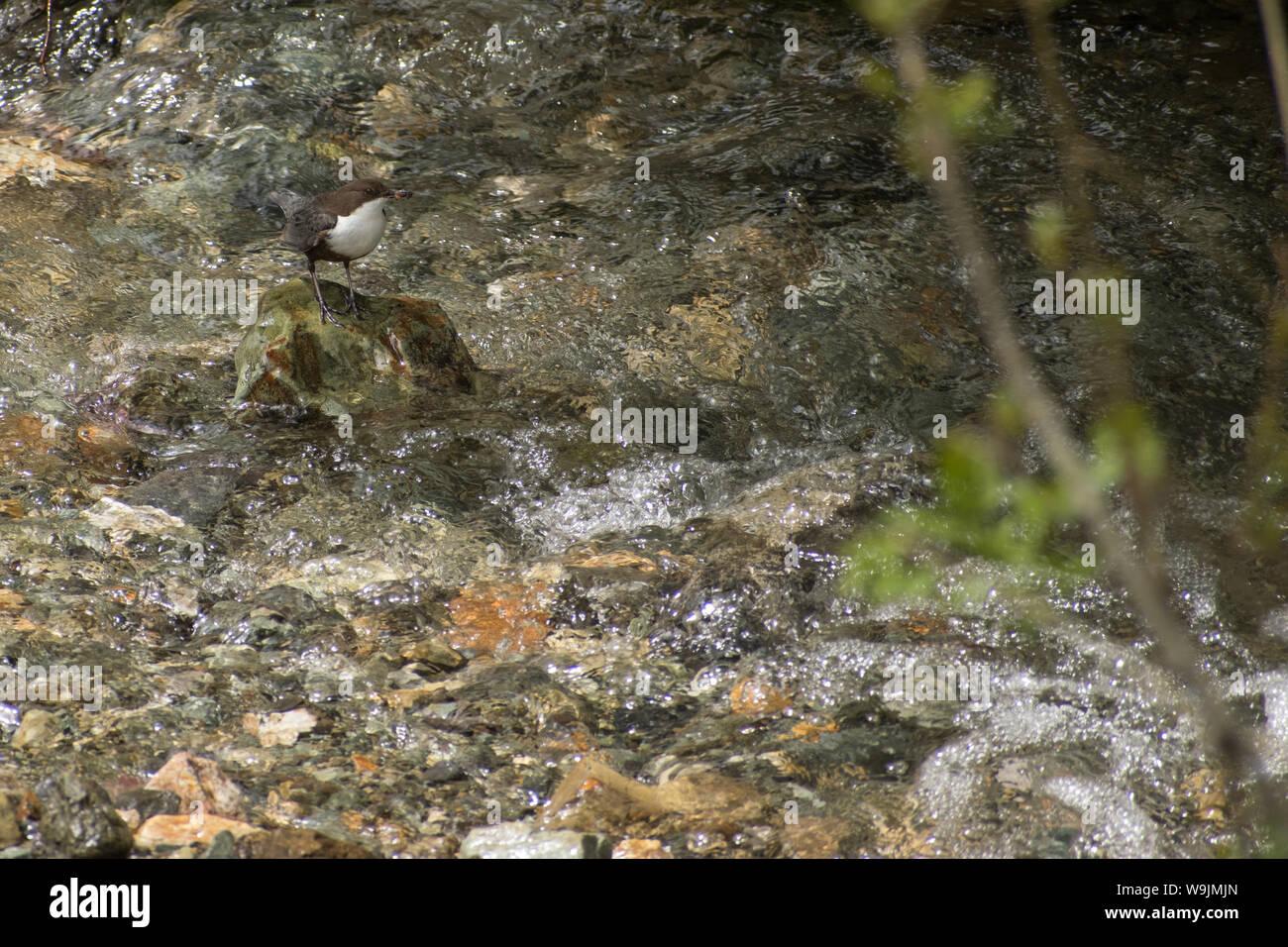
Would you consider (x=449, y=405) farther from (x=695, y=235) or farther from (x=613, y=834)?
(x=613, y=834)

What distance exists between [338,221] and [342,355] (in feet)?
2.36

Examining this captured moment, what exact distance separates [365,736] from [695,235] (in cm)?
403

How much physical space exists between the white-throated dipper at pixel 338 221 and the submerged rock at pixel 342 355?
1.18 feet

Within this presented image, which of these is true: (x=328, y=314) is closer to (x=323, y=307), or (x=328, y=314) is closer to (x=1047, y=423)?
(x=323, y=307)

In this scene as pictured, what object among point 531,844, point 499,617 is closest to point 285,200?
point 499,617

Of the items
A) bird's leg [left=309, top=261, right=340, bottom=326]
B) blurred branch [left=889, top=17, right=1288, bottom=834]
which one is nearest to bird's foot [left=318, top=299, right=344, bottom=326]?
bird's leg [left=309, top=261, right=340, bottom=326]

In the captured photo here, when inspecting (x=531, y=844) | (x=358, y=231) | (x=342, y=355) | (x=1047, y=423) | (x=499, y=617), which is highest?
(x=358, y=231)

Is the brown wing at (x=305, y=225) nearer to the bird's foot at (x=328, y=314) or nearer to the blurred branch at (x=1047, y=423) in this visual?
the bird's foot at (x=328, y=314)

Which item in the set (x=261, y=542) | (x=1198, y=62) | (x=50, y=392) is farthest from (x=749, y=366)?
(x=1198, y=62)

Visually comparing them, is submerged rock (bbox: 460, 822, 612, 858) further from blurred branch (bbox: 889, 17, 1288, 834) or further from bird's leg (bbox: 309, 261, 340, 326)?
bird's leg (bbox: 309, 261, 340, 326)

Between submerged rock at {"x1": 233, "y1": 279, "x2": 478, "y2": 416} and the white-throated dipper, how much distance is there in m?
0.36

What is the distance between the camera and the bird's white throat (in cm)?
471

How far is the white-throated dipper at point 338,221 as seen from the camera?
15.4ft

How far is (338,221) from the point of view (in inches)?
184
